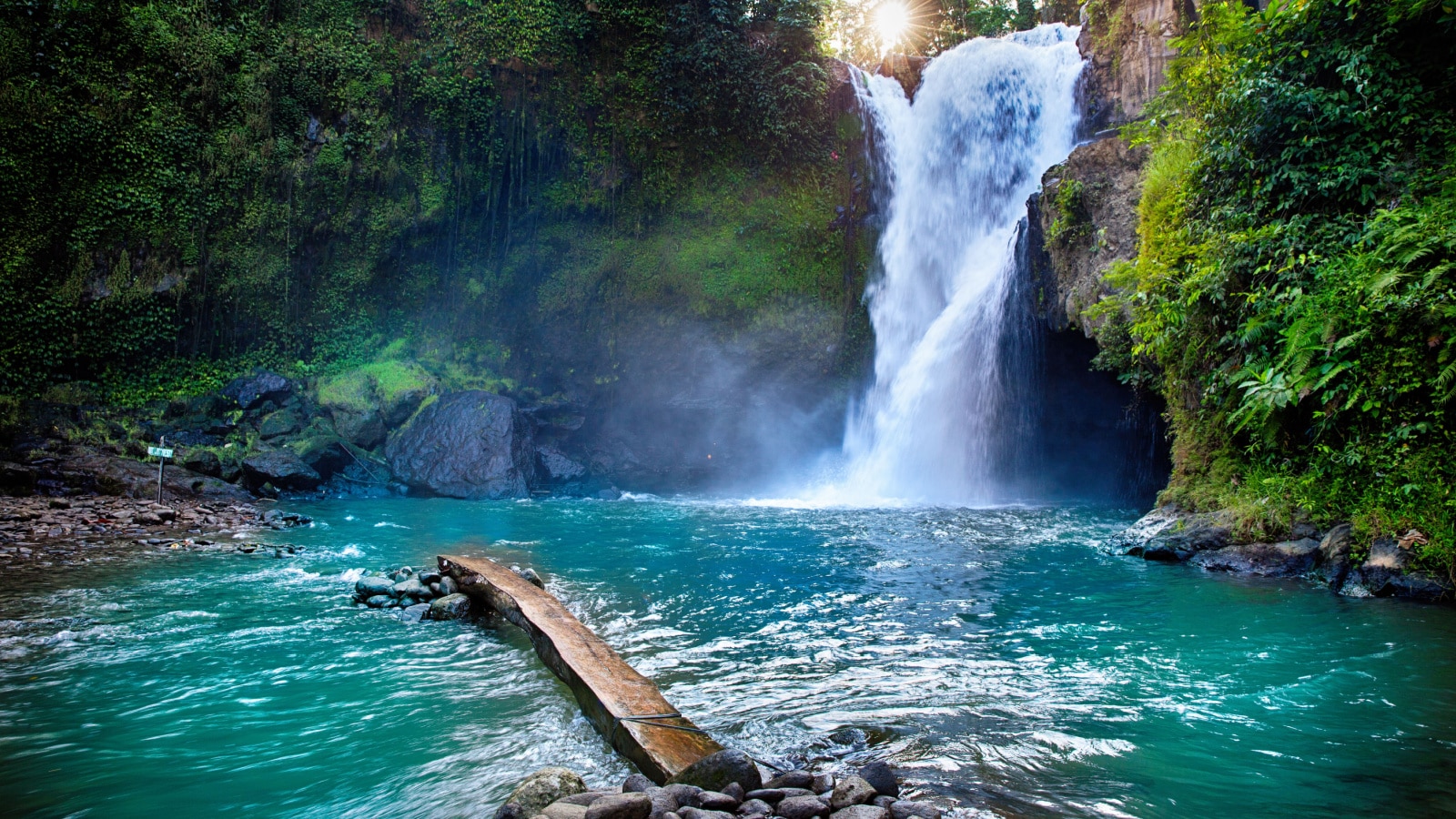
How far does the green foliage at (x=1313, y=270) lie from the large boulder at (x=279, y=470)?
15.7 meters

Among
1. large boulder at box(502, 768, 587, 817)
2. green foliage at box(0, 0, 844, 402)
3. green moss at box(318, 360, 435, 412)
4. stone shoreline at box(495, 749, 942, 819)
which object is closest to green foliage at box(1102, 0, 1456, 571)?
stone shoreline at box(495, 749, 942, 819)

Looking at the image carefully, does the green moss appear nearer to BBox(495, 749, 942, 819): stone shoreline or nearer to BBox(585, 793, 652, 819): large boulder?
BBox(495, 749, 942, 819): stone shoreline

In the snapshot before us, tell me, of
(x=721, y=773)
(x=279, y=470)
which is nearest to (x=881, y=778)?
(x=721, y=773)

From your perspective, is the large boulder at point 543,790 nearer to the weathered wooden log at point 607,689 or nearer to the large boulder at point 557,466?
the weathered wooden log at point 607,689

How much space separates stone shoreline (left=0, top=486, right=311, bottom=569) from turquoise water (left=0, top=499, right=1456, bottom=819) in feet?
3.84

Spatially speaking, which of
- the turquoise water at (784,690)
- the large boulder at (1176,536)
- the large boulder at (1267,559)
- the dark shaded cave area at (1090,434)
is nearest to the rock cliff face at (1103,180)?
the dark shaded cave area at (1090,434)

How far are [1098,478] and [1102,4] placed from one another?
10.5 metres

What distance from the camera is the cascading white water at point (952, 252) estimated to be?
15406 millimetres

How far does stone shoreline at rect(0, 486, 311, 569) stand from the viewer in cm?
816

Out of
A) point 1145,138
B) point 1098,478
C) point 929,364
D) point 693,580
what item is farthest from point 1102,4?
point 693,580

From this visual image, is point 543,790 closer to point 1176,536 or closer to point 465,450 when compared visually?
point 1176,536

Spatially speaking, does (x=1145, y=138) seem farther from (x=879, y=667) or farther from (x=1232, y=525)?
(x=879, y=667)

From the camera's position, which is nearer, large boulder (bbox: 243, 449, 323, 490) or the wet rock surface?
the wet rock surface

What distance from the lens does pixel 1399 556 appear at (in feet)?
19.8
